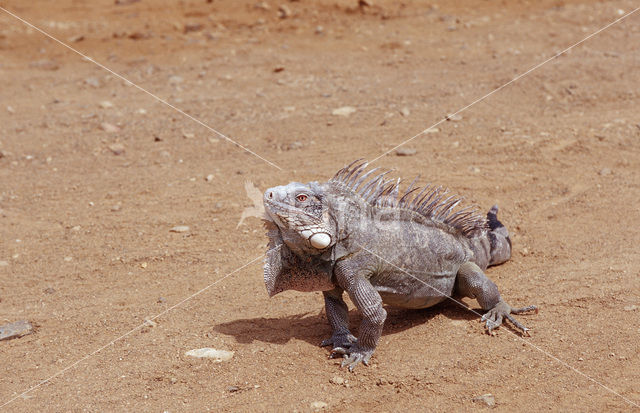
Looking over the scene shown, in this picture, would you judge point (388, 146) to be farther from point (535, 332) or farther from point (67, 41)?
point (67, 41)

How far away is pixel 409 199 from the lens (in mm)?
7305

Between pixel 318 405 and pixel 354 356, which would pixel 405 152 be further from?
pixel 318 405

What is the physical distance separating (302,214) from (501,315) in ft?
7.82

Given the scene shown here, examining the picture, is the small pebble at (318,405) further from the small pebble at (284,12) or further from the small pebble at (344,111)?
the small pebble at (284,12)

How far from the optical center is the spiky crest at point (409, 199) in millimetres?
6845

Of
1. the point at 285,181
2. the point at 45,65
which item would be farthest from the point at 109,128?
the point at 45,65

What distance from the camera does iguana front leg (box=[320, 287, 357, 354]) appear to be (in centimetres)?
693

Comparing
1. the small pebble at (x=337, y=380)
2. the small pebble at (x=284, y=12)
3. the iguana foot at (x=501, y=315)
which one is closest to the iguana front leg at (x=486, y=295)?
the iguana foot at (x=501, y=315)

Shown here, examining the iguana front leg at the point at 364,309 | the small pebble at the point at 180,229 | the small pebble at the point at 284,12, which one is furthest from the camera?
the small pebble at the point at 284,12

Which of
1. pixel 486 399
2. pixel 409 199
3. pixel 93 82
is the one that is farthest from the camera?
pixel 93 82

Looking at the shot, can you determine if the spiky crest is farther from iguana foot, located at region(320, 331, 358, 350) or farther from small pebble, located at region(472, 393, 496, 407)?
small pebble, located at region(472, 393, 496, 407)

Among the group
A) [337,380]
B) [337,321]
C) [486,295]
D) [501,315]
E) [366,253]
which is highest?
[366,253]

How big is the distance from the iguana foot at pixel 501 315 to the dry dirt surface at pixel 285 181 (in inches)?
3.8

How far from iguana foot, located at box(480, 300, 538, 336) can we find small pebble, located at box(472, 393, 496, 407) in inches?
39.0
